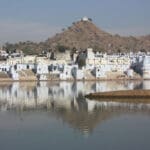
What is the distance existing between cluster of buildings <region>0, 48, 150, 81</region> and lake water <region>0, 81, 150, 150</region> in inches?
1539

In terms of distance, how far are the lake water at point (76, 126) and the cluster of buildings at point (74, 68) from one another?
39099mm

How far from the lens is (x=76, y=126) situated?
Answer: 17.5 metres

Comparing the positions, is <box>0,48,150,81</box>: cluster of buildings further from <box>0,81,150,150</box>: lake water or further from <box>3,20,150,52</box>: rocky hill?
<box>3,20,150,52</box>: rocky hill

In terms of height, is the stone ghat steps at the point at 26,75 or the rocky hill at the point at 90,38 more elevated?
the rocky hill at the point at 90,38

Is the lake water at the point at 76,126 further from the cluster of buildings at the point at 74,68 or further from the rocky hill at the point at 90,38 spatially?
the rocky hill at the point at 90,38

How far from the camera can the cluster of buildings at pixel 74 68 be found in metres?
65.8

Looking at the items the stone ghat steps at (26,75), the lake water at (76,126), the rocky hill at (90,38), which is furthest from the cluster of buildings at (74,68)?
the rocky hill at (90,38)

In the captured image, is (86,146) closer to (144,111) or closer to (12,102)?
(144,111)

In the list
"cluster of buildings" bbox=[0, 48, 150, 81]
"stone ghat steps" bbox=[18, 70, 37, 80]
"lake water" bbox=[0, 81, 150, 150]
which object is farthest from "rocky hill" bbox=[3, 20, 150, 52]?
"lake water" bbox=[0, 81, 150, 150]

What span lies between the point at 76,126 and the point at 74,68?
48368mm

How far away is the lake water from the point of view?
46.0 feet

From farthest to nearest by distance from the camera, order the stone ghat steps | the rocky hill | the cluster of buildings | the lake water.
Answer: the rocky hill
the cluster of buildings
the stone ghat steps
the lake water

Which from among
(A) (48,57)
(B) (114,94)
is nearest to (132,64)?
(A) (48,57)

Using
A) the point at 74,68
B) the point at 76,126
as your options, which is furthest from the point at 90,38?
the point at 76,126
